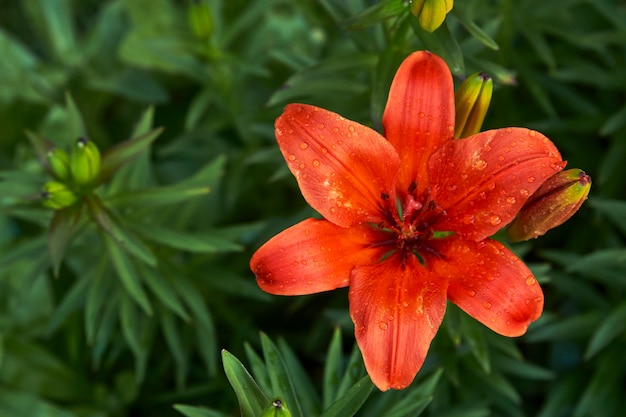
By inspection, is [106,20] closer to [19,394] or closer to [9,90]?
[9,90]

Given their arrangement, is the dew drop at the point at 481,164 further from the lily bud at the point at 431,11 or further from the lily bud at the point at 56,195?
the lily bud at the point at 56,195

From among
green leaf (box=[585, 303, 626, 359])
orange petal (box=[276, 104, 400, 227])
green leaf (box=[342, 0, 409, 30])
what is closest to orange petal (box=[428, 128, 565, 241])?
orange petal (box=[276, 104, 400, 227])

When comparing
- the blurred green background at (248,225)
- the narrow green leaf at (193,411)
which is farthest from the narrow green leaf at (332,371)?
the narrow green leaf at (193,411)

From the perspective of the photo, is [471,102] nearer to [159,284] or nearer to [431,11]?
[431,11]

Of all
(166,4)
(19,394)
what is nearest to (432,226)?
(19,394)

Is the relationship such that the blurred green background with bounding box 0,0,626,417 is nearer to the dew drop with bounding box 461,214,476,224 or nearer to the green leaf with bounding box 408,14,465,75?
the green leaf with bounding box 408,14,465,75

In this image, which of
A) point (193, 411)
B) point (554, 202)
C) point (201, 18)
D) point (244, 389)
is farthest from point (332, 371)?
point (201, 18)
